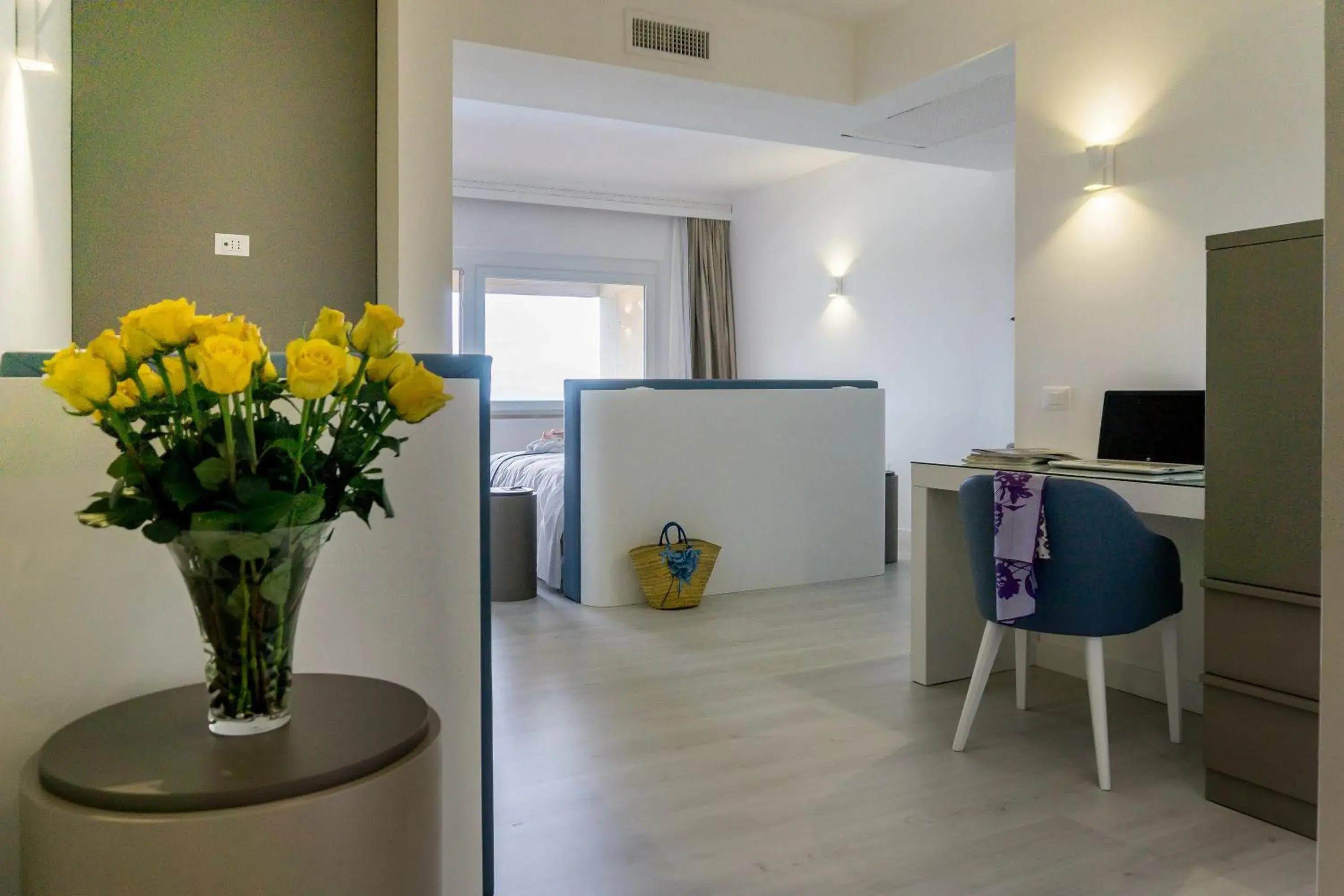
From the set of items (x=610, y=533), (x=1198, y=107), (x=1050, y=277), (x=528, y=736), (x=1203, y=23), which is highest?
(x=1203, y=23)

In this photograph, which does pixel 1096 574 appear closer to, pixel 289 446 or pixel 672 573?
pixel 289 446

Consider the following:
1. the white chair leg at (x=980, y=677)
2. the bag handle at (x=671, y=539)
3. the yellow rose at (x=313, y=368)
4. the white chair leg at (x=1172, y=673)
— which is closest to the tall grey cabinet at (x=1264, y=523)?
the white chair leg at (x=1172, y=673)

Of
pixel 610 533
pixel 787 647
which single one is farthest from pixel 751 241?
pixel 787 647

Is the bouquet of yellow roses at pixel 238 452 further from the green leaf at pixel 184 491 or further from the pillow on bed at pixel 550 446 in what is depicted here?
the pillow on bed at pixel 550 446

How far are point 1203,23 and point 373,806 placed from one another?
10.9 feet

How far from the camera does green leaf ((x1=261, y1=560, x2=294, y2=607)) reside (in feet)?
3.28

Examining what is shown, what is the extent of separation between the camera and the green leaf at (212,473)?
3.19 feet

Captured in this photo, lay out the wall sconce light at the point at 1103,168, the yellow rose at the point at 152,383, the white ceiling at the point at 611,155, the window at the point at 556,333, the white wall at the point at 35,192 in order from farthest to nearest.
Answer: the window at the point at 556,333
the white ceiling at the point at 611,155
the wall sconce light at the point at 1103,168
the white wall at the point at 35,192
the yellow rose at the point at 152,383

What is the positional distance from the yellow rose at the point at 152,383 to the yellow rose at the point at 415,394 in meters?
0.22

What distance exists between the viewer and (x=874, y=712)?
2984 millimetres

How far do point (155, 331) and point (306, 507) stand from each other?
23 cm

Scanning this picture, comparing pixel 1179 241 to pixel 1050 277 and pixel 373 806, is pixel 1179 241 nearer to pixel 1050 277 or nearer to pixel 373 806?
pixel 1050 277

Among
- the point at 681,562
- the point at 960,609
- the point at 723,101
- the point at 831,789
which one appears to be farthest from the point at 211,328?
the point at 723,101

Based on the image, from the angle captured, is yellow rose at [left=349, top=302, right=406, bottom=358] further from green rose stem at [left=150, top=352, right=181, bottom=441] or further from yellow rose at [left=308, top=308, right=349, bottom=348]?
green rose stem at [left=150, top=352, right=181, bottom=441]
